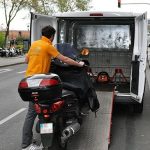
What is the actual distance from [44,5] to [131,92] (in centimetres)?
5469

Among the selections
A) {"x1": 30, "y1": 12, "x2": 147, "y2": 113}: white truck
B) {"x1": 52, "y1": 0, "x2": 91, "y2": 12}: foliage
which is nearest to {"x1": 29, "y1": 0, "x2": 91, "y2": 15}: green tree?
{"x1": 52, "y1": 0, "x2": 91, "y2": 12}: foliage

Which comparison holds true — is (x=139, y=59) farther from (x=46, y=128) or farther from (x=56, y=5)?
(x=56, y=5)

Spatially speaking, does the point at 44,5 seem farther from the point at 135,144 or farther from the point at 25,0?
the point at 135,144

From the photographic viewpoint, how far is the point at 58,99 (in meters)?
5.79

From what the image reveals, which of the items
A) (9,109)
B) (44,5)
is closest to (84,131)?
(9,109)

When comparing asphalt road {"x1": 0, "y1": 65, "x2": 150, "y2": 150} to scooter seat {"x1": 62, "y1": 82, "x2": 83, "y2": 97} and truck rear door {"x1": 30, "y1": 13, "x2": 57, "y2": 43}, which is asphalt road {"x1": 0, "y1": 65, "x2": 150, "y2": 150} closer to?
scooter seat {"x1": 62, "y1": 82, "x2": 83, "y2": 97}

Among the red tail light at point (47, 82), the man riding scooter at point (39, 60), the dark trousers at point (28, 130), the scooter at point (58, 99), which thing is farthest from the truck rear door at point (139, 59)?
the red tail light at point (47, 82)

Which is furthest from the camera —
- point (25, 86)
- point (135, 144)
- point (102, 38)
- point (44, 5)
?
point (44, 5)

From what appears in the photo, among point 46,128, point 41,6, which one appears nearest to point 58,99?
point 46,128

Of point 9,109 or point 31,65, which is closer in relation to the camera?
point 31,65

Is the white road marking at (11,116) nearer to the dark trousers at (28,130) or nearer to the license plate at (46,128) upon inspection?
the dark trousers at (28,130)

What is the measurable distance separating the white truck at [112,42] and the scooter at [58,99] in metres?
2.12

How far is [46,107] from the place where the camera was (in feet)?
18.7

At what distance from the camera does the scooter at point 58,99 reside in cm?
564
